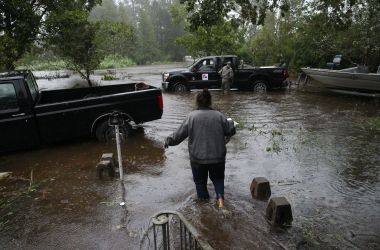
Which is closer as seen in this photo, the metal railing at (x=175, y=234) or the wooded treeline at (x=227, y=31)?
the metal railing at (x=175, y=234)

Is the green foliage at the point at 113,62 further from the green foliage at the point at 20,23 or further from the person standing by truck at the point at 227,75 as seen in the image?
the green foliage at the point at 20,23

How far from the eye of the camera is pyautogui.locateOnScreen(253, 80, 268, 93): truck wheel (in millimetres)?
17156

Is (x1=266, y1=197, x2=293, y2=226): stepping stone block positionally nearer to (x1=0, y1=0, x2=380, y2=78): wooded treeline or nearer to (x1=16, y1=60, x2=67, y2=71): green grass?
(x1=0, y1=0, x2=380, y2=78): wooded treeline

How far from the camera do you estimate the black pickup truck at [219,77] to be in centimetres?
1698

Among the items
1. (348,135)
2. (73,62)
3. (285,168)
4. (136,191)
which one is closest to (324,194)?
(285,168)

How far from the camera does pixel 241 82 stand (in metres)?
17.1

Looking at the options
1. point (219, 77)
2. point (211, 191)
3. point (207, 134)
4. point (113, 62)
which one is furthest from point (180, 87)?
point (113, 62)

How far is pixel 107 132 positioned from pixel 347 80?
10.6 metres

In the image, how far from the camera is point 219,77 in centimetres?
1714

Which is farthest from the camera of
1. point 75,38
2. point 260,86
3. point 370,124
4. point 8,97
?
point 260,86

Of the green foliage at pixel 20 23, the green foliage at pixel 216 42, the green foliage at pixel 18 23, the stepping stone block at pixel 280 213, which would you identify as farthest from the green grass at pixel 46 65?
the stepping stone block at pixel 280 213

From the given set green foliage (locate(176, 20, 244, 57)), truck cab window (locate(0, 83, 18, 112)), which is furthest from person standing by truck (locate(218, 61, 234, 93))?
truck cab window (locate(0, 83, 18, 112))

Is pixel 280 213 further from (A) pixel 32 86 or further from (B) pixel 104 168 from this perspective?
(A) pixel 32 86

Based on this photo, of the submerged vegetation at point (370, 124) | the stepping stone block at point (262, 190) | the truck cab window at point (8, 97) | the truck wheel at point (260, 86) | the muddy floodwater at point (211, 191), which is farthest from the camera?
the truck wheel at point (260, 86)
